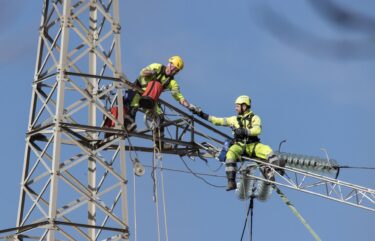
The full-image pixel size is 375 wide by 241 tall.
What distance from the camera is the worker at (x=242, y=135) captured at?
30516 mm

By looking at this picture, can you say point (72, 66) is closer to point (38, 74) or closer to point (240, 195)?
point (38, 74)

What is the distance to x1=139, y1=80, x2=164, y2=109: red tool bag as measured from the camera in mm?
30156

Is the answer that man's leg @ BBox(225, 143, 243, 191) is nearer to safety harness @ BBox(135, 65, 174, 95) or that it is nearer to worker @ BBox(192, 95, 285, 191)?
worker @ BBox(192, 95, 285, 191)

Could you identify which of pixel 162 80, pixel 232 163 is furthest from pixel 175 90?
pixel 232 163

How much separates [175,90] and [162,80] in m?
0.39

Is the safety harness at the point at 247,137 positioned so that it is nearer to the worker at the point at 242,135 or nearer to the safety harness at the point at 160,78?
the worker at the point at 242,135

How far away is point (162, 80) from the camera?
3084cm

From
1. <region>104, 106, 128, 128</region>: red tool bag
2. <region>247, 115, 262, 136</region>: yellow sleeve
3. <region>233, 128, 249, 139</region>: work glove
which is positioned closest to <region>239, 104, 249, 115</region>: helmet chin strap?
<region>247, 115, 262, 136</region>: yellow sleeve

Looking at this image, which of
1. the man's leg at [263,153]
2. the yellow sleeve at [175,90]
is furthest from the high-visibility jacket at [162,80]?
the man's leg at [263,153]

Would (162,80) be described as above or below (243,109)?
above

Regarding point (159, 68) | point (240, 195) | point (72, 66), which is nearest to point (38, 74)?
point (72, 66)

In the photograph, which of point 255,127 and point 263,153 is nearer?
point 255,127

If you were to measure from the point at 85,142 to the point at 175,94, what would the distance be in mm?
2434

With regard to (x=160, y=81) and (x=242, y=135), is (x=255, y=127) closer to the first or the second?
(x=242, y=135)
